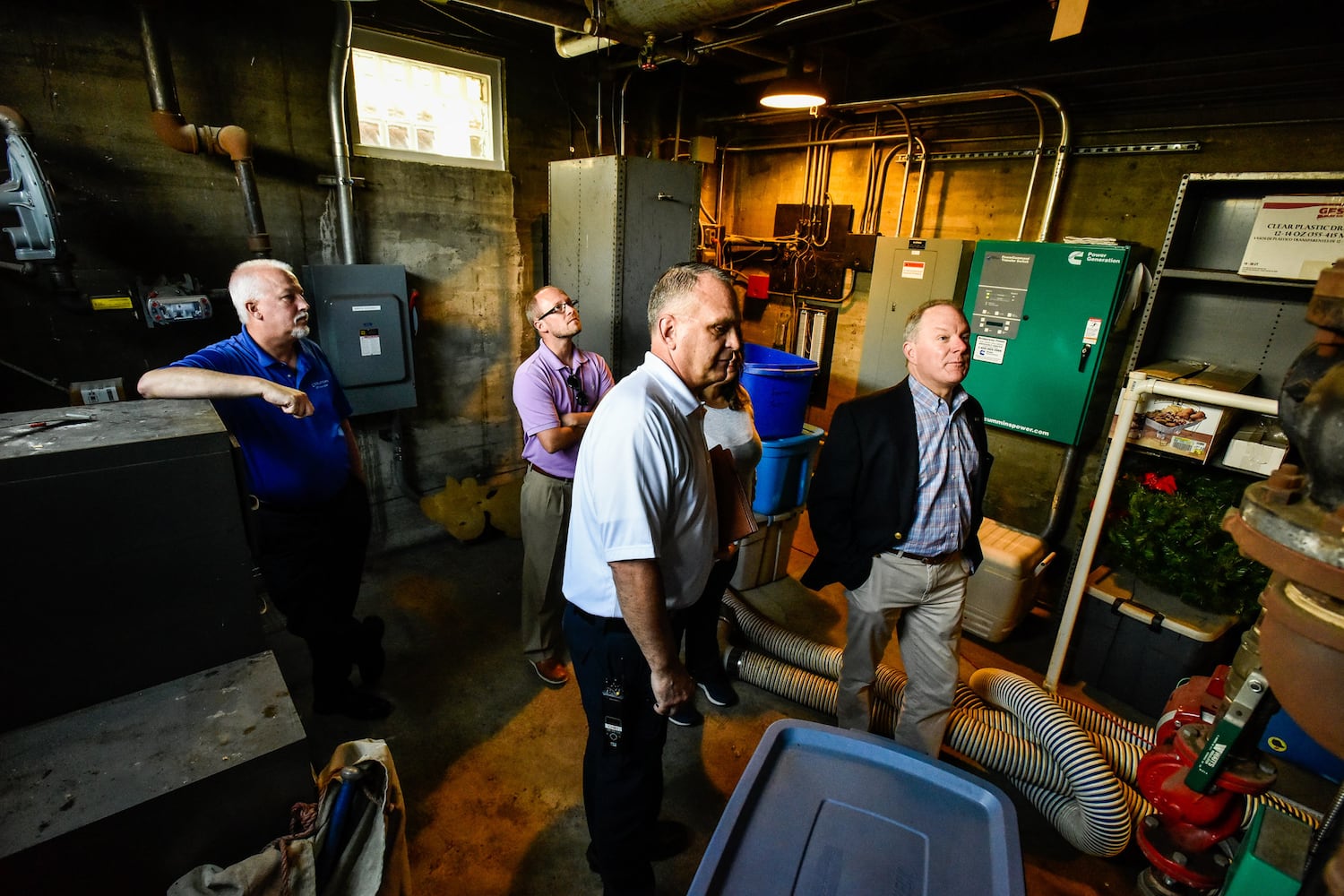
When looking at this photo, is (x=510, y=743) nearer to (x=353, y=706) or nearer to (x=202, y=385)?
(x=353, y=706)

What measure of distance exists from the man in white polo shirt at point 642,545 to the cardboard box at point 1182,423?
2108 mm

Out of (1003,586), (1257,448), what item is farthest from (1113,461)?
(1003,586)

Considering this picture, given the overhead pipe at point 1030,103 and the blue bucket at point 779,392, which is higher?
the overhead pipe at point 1030,103

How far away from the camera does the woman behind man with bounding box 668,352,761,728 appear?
8.62ft

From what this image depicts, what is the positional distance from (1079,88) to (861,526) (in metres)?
3.42

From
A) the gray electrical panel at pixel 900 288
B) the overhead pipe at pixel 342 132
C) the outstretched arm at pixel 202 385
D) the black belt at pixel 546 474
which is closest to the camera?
the outstretched arm at pixel 202 385

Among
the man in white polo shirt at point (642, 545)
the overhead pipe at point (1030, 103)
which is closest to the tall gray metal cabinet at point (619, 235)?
the overhead pipe at point (1030, 103)

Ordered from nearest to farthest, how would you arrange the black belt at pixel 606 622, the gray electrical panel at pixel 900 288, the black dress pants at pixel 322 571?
the black belt at pixel 606 622
the black dress pants at pixel 322 571
the gray electrical panel at pixel 900 288

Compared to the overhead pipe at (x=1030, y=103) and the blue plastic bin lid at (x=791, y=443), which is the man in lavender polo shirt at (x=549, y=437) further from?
the overhead pipe at (x=1030, y=103)

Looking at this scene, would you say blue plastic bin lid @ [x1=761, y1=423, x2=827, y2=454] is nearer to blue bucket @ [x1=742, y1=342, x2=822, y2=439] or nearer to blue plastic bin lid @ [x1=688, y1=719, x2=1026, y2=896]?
blue bucket @ [x1=742, y1=342, x2=822, y2=439]

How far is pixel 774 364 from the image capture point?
3.53m

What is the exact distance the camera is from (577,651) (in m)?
1.77

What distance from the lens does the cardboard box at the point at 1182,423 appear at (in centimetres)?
263

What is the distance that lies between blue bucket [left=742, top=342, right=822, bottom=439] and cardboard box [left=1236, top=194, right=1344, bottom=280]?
2.00 metres
